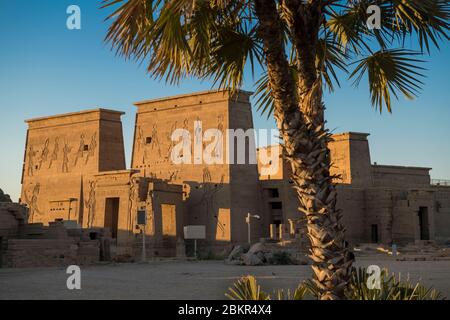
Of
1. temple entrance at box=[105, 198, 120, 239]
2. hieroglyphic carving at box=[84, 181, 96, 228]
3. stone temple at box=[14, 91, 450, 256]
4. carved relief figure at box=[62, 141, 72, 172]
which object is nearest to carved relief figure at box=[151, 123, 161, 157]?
stone temple at box=[14, 91, 450, 256]

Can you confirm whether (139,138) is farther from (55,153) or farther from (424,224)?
(424,224)

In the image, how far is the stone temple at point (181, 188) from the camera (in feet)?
96.1

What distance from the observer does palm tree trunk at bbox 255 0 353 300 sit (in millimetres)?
5641

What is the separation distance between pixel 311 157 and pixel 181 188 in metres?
24.6

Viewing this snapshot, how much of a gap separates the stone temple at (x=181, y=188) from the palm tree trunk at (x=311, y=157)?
64.0ft

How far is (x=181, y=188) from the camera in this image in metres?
30.2

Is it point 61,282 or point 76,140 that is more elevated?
point 76,140

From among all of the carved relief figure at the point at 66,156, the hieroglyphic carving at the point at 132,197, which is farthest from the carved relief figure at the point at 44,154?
the hieroglyphic carving at the point at 132,197

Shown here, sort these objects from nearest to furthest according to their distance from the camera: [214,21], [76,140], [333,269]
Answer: [333,269], [214,21], [76,140]

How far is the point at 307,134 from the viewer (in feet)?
19.5

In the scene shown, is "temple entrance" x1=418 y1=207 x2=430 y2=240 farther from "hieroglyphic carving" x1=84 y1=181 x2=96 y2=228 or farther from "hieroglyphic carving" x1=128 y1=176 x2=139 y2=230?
"hieroglyphic carving" x1=84 y1=181 x2=96 y2=228

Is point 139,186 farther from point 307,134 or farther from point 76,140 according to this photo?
point 307,134

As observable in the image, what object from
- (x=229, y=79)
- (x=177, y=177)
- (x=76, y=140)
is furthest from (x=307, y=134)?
(x=76, y=140)

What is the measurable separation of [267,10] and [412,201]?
27654 millimetres
